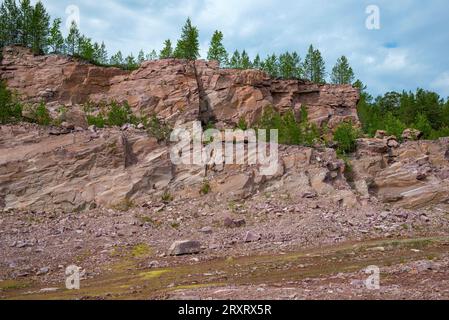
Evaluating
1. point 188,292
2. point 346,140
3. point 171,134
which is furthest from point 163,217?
point 346,140

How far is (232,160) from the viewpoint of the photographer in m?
38.3

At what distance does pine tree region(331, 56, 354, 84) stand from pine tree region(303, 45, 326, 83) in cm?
524

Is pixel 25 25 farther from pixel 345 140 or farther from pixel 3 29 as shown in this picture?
pixel 345 140

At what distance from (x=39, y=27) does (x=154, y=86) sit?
66.9ft

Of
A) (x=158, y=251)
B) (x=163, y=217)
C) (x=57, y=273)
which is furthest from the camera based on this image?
(x=163, y=217)

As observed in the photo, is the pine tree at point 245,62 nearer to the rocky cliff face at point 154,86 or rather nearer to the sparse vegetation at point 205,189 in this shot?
the rocky cliff face at point 154,86

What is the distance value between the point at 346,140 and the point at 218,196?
2086 cm

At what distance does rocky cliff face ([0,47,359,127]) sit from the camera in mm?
49125

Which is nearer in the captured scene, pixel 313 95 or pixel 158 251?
pixel 158 251

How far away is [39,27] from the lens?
192 feet

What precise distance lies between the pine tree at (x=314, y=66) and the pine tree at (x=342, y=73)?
5.24 meters

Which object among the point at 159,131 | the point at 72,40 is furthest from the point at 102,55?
the point at 159,131
